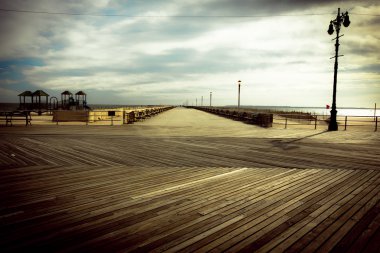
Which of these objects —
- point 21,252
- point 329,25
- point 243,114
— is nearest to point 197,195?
point 21,252

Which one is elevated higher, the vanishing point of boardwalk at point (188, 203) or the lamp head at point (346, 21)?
the lamp head at point (346, 21)

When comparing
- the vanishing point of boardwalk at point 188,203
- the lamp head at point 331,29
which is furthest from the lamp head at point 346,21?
the vanishing point of boardwalk at point 188,203

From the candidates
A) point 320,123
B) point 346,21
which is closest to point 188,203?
point 346,21

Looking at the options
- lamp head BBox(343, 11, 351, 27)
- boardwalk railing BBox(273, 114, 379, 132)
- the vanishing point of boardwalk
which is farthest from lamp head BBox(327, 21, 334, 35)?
the vanishing point of boardwalk

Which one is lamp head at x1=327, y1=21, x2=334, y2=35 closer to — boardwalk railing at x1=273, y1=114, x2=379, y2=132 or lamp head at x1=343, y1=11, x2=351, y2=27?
lamp head at x1=343, y1=11, x2=351, y2=27

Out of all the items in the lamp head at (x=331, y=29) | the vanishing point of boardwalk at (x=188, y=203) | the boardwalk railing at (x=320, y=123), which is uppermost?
the lamp head at (x=331, y=29)

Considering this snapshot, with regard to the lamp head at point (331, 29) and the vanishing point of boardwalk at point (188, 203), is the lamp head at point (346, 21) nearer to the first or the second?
the lamp head at point (331, 29)

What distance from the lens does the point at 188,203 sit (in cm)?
420

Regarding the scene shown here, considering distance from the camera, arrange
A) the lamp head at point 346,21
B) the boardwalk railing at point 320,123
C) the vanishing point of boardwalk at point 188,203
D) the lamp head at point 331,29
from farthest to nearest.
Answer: the boardwalk railing at point 320,123, the lamp head at point 331,29, the lamp head at point 346,21, the vanishing point of boardwalk at point 188,203

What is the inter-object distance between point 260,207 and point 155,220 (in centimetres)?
169

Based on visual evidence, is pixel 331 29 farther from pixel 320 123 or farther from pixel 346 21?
pixel 320 123

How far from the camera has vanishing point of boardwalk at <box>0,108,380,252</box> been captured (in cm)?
303

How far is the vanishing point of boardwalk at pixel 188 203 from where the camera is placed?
9.93 ft

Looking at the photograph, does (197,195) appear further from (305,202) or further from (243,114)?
(243,114)
